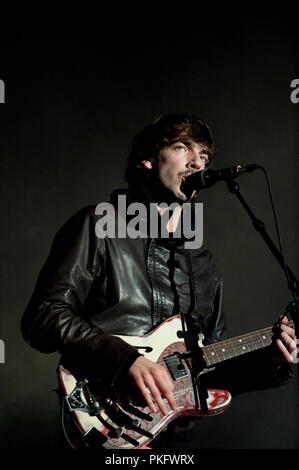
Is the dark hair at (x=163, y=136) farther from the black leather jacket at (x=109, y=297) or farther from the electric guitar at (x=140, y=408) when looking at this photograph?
the electric guitar at (x=140, y=408)

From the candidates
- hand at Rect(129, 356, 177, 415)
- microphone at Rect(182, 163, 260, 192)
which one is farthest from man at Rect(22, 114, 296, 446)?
microphone at Rect(182, 163, 260, 192)

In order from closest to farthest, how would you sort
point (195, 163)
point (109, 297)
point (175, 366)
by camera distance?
1. point (175, 366)
2. point (109, 297)
3. point (195, 163)

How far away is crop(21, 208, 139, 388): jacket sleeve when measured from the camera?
1.60 metres

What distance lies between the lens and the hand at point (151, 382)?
1538 millimetres

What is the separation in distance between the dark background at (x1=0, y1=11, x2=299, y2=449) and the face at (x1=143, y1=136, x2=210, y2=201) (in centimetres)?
78

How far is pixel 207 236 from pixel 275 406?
1250mm

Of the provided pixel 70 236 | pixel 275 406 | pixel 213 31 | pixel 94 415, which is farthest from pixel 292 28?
pixel 94 415

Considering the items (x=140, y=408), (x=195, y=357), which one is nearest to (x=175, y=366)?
(x=195, y=357)

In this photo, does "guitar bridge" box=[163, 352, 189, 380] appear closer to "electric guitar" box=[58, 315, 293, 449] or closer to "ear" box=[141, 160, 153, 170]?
"electric guitar" box=[58, 315, 293, 449]

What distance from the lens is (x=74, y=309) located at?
1802mm

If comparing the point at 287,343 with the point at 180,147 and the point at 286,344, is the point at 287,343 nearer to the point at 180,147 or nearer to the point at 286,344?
the point at 286,344

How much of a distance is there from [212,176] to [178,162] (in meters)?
0.61

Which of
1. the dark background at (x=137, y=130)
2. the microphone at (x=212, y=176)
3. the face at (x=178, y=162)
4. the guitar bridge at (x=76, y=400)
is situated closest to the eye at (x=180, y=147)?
the face at (x=178, y=162)

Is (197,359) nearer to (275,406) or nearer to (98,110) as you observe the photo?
(275,406)
